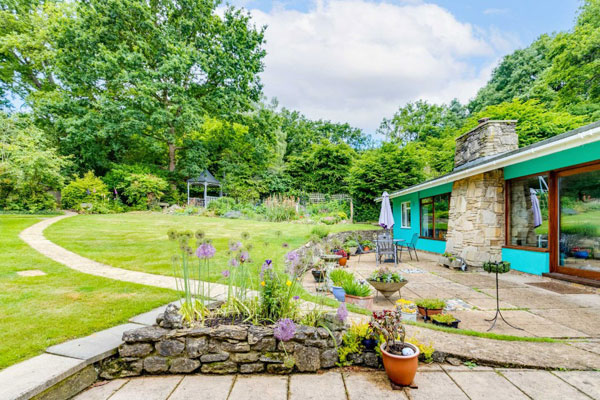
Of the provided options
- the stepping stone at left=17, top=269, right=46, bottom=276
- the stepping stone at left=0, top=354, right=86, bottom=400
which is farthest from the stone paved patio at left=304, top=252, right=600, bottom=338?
the stepping stone at left=17, top=269, right=46, bottom=276

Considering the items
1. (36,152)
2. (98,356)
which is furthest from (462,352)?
(36,152)

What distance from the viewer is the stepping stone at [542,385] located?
6.13 feet

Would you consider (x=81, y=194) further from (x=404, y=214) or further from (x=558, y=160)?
(x=558, y=160)

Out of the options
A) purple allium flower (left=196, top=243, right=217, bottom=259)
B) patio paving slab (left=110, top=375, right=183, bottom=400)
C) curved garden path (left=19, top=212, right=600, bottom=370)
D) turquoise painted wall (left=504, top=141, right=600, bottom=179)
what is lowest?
patio paving slab (left=110, top=375, right=183, bottom=400)

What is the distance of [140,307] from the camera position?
3006 millimetres

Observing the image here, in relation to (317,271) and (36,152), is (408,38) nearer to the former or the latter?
(317,271)

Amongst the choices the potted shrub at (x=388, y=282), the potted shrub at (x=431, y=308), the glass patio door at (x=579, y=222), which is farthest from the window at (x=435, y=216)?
the potted shrub at (x=431, y=308)

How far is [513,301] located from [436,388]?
3044 mm

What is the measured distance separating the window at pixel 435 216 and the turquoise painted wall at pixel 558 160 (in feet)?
7.94

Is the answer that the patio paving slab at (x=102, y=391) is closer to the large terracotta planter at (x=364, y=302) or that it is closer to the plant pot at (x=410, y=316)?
the large terracotta planter at (x=364, y=302)

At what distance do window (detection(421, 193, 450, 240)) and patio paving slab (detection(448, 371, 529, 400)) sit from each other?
281 inches

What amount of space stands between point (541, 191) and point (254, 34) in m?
17.4

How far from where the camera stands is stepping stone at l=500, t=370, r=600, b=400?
6.13 ft

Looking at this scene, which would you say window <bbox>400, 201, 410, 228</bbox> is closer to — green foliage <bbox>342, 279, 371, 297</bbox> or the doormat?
the doormat
